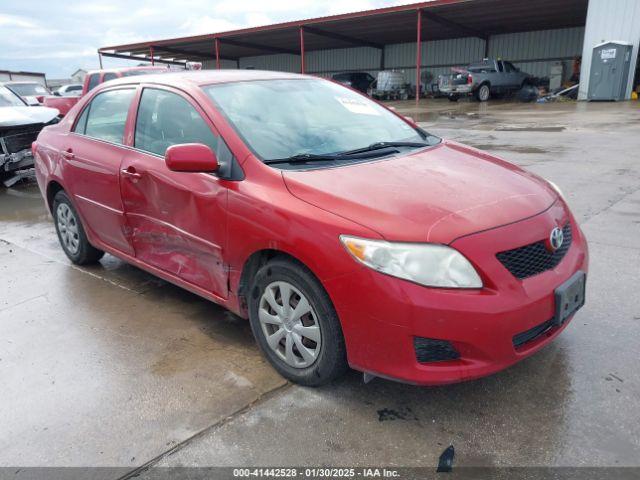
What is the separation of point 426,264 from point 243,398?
3.84 ft

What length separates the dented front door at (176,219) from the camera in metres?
2.96

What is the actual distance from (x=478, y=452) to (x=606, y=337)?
52.5 inches

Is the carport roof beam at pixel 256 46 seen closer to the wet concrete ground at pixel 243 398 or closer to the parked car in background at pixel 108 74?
the parked car in background at pixel 108 74

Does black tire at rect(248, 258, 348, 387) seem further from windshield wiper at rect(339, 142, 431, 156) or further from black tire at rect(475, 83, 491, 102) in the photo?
black tire at rect(475, 83, 491, 102)

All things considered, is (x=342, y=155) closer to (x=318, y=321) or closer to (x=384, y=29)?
(x=318, y=321)

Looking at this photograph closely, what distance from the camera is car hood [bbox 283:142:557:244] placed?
2277 mm

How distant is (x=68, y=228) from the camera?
15.1 ft

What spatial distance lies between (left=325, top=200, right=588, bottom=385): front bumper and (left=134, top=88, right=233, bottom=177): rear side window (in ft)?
3.77

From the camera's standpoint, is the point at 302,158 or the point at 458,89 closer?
the point at 302,158

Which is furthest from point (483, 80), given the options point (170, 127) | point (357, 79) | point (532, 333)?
point (532, 333)

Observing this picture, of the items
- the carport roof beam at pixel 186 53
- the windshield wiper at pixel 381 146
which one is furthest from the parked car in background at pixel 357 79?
the windshield wiper at pixel 381 146

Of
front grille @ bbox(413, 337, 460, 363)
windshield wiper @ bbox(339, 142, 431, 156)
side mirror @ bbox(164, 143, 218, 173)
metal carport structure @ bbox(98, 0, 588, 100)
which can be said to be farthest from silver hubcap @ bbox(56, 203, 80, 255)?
metal carport structure @ bbox(98, 0, 588, 100)

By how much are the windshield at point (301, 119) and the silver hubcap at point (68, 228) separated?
206cm

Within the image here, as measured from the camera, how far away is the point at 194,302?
3834mm
